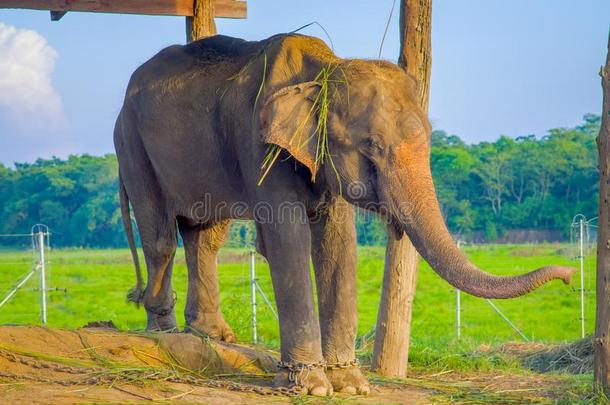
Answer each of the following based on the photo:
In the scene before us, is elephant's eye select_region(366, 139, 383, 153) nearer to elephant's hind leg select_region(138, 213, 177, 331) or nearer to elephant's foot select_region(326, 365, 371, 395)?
elephant's foot select_region(326, 365, 371, 395)

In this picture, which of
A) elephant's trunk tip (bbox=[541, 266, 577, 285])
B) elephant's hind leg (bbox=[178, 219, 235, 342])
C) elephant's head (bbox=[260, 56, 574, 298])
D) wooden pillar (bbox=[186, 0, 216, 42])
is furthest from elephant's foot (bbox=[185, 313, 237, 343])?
elephant's trunk tip (bbox=[541, 266, 577, 285])

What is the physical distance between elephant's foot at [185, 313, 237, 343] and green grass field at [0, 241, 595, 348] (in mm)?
9458

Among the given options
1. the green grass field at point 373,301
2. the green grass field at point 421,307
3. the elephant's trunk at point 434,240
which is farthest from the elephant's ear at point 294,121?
the green grass field at point 373,301

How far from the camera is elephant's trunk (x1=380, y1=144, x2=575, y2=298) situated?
209 inches

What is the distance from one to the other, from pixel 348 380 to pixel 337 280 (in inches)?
26.7

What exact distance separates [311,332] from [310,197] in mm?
875

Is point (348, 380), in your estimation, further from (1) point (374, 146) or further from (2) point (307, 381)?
(1) point (374, 146)

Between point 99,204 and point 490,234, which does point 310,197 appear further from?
point 99,204

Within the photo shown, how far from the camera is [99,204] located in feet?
212

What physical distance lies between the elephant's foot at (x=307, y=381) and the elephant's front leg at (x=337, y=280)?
41cm

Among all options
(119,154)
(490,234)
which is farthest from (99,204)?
(119,154)

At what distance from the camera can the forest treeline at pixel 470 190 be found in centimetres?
5659

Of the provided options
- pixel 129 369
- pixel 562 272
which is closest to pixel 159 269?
pixel 129 369

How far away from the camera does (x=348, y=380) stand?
22.4ft
